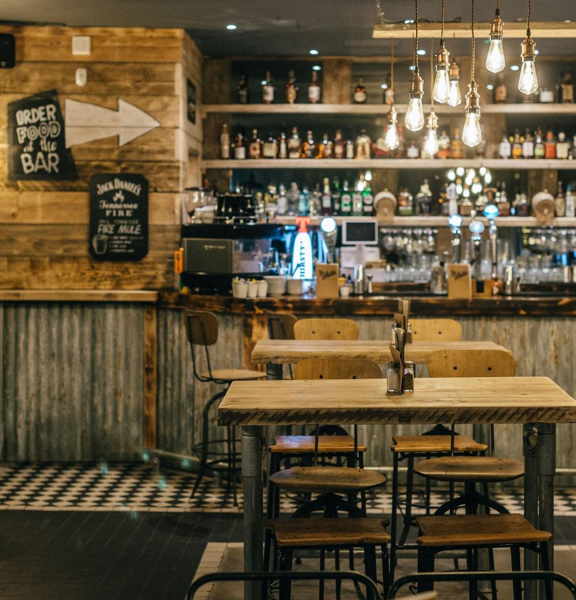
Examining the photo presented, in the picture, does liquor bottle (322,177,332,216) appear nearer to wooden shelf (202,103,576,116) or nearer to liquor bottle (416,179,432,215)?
wooden shelf (202,103,576,116)

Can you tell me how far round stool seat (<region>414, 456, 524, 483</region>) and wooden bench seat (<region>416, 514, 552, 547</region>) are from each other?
391mm

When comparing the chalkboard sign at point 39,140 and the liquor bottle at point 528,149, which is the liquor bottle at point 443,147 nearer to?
the liquor bottle at point 528,149

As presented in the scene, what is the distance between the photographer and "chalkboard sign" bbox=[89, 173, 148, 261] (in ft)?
21.9

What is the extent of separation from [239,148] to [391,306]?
2495 millimetres

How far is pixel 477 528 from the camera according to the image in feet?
10.1

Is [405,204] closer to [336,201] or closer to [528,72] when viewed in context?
[336,201]

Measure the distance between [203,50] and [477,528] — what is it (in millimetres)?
5485

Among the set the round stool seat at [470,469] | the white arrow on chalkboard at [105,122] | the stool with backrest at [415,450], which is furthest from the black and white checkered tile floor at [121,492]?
the white arrow on chalkboard at [105,122]

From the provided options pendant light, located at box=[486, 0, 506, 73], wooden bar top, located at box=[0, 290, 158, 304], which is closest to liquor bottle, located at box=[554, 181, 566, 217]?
wooden bar top, located at box=[0, 290, 158, 304]

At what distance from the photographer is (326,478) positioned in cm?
354

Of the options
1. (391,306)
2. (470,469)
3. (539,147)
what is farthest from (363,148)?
(470,469)

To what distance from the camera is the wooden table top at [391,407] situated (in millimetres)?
3270

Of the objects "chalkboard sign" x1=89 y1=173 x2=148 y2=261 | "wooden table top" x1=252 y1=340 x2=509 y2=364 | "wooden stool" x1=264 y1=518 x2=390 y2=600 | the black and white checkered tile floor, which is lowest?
the black and white checkered tile floor

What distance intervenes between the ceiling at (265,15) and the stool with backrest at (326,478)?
2.90m
